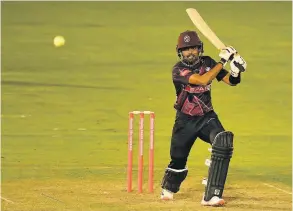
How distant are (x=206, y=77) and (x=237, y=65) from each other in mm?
→ 407

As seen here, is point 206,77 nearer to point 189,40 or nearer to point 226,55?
point 226,55

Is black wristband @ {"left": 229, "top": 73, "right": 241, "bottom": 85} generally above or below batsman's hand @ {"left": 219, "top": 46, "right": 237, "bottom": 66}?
below

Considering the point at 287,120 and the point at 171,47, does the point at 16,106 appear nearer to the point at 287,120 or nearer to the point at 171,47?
the point at 287,120

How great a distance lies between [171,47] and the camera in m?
29.5

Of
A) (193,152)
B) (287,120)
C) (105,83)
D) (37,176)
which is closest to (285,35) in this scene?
(105,83)

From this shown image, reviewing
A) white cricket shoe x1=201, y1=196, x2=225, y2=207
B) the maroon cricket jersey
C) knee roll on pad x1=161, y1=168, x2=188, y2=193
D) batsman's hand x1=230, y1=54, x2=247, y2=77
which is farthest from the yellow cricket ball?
white cricket shoe x1=201, y1=196, x2=225, y2=207

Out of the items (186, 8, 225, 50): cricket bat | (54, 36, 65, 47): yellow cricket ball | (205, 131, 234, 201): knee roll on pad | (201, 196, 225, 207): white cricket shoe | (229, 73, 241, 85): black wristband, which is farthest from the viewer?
(54, 36, 65, 47): yellow cricket ball

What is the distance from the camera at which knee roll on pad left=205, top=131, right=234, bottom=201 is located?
46.3 feet

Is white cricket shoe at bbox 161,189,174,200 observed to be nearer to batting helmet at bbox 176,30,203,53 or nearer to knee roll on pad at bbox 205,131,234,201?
knee roll on pad at bbox 205,131,234,201

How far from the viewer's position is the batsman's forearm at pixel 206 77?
14203mm

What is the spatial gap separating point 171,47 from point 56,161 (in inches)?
479

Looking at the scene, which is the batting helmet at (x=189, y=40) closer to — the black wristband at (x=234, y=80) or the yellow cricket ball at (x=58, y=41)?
the black wristband at (x=234, y=80)

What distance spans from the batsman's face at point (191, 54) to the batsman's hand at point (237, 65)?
420 millimetres

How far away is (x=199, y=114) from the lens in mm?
14469
